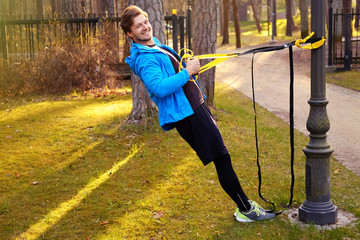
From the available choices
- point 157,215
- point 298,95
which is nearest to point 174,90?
point 157,215

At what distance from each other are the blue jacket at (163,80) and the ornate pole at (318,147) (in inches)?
43.9

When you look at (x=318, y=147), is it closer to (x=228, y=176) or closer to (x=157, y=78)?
(x=228, y=176)

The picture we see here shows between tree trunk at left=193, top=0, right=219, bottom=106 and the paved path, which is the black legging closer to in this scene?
the paved path

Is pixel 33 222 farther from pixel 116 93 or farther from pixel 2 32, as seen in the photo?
pixel 2 32

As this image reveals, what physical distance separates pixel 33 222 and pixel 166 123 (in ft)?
6.01

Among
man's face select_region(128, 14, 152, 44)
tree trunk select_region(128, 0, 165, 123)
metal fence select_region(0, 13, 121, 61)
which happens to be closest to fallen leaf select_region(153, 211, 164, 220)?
man's face select_region(128, 14, 152, 44)

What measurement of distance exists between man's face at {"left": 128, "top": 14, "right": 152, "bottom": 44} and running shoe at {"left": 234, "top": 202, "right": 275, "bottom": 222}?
1766mm

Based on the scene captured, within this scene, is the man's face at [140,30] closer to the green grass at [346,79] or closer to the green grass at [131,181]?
the green grass at [131,181]

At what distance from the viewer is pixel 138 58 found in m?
3.91

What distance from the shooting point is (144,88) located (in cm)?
797

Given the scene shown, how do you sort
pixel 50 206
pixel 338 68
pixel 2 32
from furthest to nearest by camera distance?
1. pixel 338 68
2. pixel 2 32
3. pixel 50 206

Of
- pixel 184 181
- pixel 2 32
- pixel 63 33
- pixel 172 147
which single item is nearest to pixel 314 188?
pixel 184 181

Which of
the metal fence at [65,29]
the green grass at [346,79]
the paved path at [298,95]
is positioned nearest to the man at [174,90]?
the paved path at [298,95]

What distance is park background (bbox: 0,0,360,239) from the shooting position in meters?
4.55
